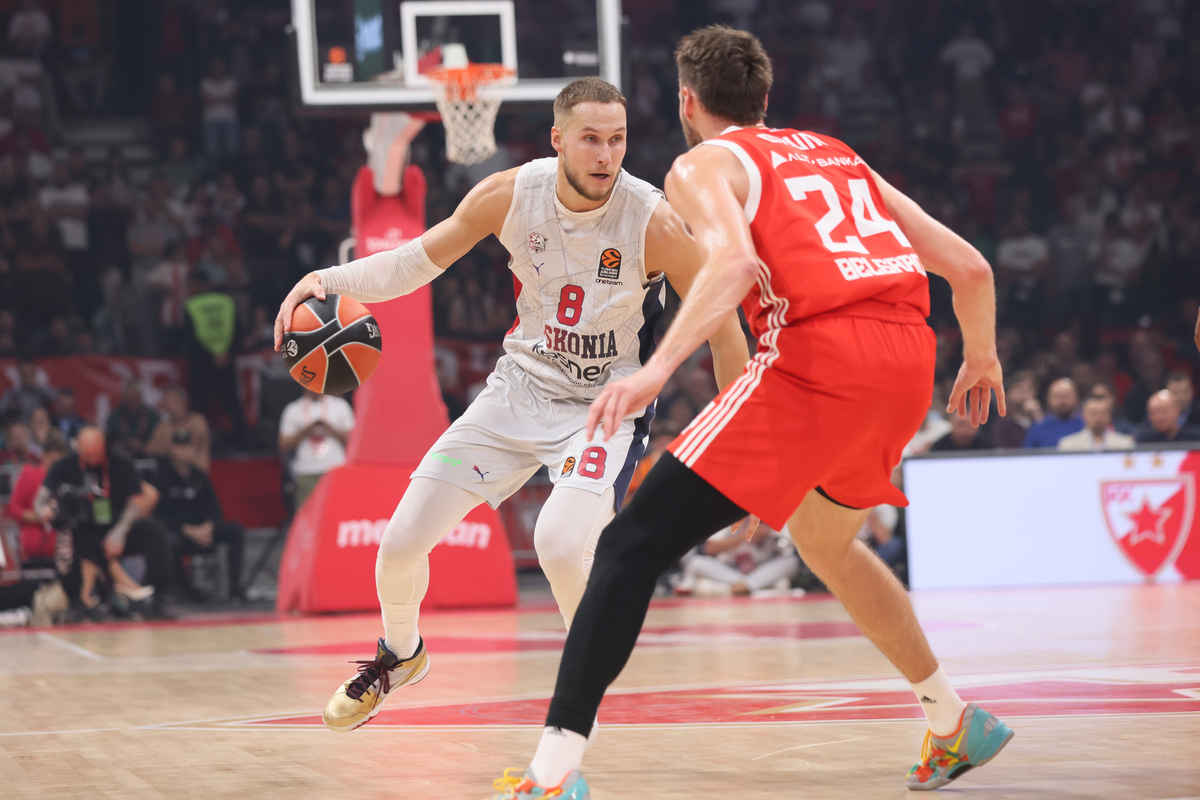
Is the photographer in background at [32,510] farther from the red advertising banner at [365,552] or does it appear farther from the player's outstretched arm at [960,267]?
the player's outstretched arm at [960,267]

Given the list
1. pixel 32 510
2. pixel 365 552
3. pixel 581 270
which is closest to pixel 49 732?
pixel 581 270

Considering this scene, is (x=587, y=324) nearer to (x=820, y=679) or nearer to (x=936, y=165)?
(x=820, y=679)

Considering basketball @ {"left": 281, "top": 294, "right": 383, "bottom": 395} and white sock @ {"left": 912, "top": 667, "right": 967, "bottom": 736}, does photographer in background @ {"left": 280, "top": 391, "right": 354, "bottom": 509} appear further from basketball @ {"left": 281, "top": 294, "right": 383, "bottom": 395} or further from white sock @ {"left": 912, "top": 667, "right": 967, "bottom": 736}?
white sock @ {"left": 912, "top": 667, "right": 967, "bottom": 736}

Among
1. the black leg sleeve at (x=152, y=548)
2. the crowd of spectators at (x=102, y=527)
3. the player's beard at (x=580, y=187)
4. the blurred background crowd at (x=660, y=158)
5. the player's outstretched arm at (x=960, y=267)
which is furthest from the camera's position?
the blurred background crowd at (x=660, y=158)

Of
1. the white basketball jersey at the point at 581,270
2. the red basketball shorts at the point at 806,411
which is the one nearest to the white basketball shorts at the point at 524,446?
the white basketball jersey at the point at 581,270

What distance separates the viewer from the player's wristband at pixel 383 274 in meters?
4.70

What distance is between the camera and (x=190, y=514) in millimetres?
12562

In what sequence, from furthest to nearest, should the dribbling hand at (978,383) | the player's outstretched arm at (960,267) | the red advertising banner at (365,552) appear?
the red advertising banner at (365,552) < the dribbling hand at (978,383) < the player's outstretched arm at (960,267)

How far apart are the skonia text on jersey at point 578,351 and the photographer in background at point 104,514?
770cm

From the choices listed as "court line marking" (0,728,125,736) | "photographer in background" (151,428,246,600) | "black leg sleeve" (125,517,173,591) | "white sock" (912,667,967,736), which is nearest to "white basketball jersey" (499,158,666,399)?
"white sock" (912,667,967,736)

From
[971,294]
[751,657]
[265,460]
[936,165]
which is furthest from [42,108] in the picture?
[971,294]

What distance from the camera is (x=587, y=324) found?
4.75 meters

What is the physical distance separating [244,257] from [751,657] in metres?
11.1

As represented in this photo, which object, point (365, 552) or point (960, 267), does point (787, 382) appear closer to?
point (960, 267)
